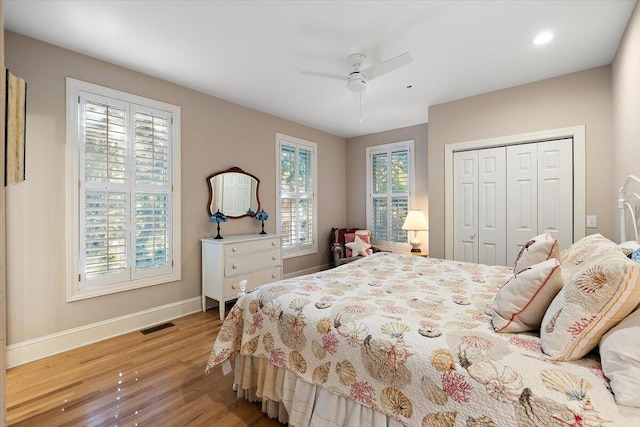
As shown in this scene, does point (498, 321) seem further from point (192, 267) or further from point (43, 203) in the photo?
point (43, 203)

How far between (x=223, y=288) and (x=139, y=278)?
0.84 m

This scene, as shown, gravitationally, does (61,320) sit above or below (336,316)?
below

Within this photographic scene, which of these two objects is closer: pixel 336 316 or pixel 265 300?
pixel 336 316

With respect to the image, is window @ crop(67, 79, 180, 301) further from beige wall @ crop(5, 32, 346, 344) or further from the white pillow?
the white pillow

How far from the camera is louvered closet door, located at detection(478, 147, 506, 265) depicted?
3516 mm

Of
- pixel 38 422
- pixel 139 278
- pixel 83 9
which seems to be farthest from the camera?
pixel 139 278

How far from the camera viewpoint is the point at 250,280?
3.62 m

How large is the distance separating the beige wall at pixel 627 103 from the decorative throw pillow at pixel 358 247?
9.49 feet

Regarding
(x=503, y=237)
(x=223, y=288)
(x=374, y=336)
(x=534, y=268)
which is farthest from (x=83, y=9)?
(x=503, y=237)

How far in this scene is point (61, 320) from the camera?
2.60 metres

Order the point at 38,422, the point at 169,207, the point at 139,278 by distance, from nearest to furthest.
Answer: the point at 38,422 → the point at 139,278 → the point at 169,207

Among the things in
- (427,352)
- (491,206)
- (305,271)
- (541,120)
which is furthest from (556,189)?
(305,271)

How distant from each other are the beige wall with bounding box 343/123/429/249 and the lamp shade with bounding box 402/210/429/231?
30 cm

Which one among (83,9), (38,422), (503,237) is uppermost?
(83,9)
